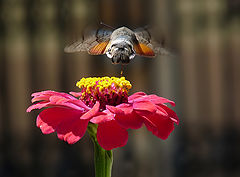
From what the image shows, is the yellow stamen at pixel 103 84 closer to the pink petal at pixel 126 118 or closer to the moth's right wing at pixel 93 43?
the moth's right wing at pixel 93 43

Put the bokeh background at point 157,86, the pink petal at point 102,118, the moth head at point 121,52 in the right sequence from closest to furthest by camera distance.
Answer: the pink petal at point 102,118 < the moth head at point 121,52 < the bokeh background at point 157,86

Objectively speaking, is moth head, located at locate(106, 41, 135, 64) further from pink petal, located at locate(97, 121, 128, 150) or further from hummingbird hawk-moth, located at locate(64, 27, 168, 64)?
pink petal, located at locate(97, 121, 128, 150)

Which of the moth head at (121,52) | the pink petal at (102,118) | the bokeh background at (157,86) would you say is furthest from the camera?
the bokeh background at (157,86)

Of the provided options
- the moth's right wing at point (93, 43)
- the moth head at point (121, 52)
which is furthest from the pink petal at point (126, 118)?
the moth's right wing at point (93, 43)

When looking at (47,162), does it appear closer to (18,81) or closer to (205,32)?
A: (18,81)

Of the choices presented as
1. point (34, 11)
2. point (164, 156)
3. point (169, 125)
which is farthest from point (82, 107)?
point (34, 11)

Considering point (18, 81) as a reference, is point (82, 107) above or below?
above

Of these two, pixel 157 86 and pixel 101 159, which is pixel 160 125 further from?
pixel 157 86

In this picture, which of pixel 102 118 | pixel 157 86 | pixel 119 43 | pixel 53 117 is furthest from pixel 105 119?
pixel 157 86
